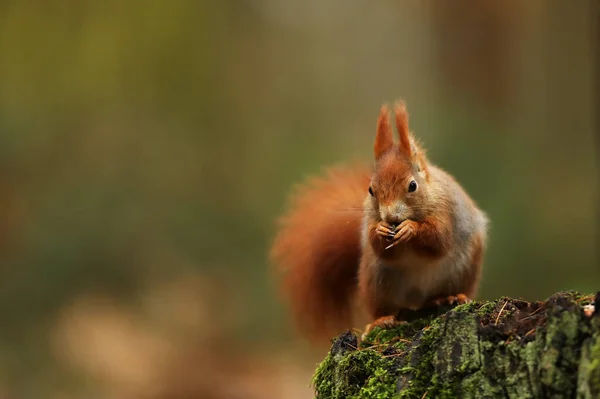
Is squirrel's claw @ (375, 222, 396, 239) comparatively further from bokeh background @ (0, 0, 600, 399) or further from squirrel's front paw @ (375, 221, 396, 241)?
bokeh background @ (0, 0, 600, 399)

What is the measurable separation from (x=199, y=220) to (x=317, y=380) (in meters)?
3.24

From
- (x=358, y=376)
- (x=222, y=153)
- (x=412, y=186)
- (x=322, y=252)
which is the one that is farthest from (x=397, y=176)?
(x=222, y=153)

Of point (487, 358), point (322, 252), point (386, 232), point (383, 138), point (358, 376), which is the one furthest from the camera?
point (322, 252)

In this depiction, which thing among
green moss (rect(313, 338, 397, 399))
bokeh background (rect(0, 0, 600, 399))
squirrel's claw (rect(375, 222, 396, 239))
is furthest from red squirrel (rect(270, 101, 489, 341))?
bokeh background (rect(0, 0, 600, 399))

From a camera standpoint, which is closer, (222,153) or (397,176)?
(397,176)

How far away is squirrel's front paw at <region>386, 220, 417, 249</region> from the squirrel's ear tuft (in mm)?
170

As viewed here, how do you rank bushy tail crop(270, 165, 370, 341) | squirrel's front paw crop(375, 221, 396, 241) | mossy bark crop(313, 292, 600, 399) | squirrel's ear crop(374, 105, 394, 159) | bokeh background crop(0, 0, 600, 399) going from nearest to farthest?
mossy bark crop(313, 292, 600, 399)
squirrel's front paw crop(375, 221, 396, 241)
squirrel's ear crop(374, 105, 394, 159)
bushy tail crop(270, 165, 370, 341)
bokeh background crop(0, 0, 600, 399)

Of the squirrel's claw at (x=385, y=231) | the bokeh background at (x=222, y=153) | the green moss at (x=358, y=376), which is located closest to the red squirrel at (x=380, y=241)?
the squirrel's claw at (x=385, y=231)

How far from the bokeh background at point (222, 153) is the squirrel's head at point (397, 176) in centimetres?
235

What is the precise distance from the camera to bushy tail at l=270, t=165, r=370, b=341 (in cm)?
171

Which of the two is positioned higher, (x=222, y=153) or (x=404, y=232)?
(x=222, y=153)

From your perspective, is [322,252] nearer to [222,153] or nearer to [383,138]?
[383,138]

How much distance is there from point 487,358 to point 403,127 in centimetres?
66

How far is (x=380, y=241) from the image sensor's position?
4.60 feet
